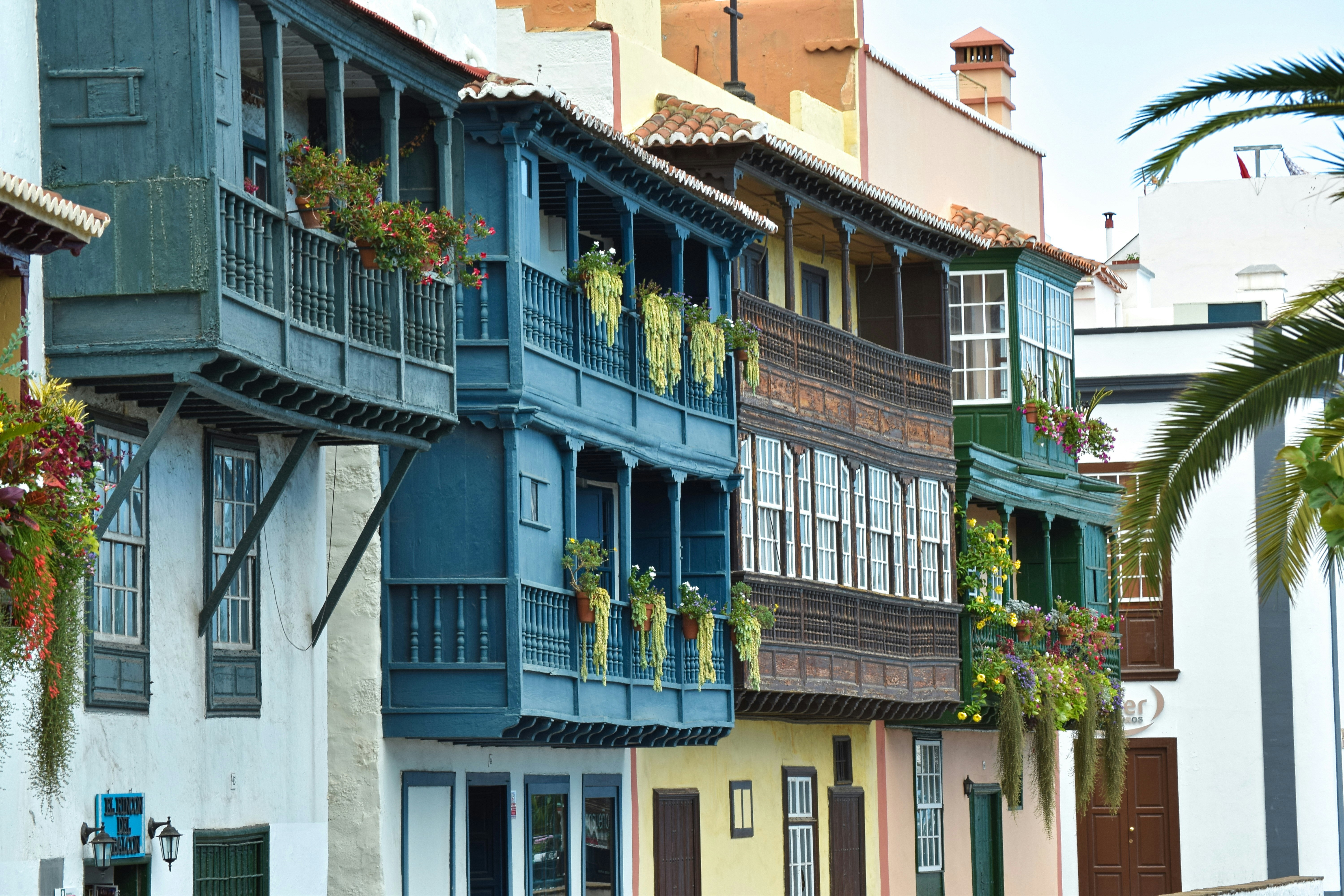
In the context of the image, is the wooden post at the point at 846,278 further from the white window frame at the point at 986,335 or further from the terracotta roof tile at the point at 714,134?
the white window frame at the point at 986,335

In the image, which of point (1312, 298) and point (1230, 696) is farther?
point (1230, 696)

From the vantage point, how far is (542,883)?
885 inches

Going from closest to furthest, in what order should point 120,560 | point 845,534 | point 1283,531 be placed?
1. point 1283,531
2. point 120,560
3. point 845,534

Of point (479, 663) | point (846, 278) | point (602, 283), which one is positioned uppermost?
point (846, 278)

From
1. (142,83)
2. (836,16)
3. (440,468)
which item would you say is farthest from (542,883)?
(836,16)

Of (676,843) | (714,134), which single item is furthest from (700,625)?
(714,134)

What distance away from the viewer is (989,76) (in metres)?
39.4

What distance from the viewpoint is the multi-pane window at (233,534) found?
56.9ft

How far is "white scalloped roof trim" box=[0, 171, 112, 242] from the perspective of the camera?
1305 centimetres

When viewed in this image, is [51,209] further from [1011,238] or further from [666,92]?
[1011,238]

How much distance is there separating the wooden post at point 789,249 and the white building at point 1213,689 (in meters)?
11.8

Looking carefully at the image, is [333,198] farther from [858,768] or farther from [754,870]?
[858,768]

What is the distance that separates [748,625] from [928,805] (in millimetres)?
8552

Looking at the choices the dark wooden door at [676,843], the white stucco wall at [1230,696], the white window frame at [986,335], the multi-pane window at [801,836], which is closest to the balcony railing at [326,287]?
the dark wooden door at [676,843]
